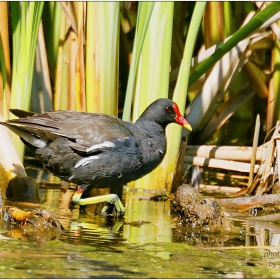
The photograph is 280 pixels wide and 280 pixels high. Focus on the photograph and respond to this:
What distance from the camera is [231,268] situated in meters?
3.36

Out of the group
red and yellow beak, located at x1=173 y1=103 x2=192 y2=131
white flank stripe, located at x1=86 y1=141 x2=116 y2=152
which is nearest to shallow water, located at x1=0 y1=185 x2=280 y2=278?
white flank stripe, located at x1=86 y1=141 x2=116 y2=152

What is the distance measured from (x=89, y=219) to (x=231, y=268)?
1500mm

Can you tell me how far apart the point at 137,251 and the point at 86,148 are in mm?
1421

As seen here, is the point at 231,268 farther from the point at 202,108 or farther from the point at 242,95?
the point at 242,95

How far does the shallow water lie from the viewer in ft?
10.3

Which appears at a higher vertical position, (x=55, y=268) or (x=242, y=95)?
(x=242, y=95)

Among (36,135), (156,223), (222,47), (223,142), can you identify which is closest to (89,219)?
(156,223)

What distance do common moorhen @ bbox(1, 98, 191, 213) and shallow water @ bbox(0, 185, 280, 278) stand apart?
28 centimetres

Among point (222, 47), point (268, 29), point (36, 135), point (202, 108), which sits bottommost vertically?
point (36, 135)

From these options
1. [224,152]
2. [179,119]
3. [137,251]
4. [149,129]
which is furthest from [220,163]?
[137,251]

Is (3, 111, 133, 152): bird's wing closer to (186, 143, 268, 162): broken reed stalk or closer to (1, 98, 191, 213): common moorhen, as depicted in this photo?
(1, 98, 191, 213): common moorhen

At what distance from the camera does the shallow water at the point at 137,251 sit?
314cm

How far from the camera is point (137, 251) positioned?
357 cm

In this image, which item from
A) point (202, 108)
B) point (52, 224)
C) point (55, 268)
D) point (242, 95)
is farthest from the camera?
point (242, 95)
